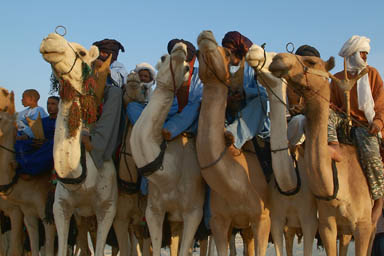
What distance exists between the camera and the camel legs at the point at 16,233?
9.86 m

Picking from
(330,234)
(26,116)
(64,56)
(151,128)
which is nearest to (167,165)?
(151,128)

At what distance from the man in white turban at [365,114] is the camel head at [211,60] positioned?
153 centimetres

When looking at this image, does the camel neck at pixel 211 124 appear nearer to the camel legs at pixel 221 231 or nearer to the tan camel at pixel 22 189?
the camel legs at pixel 221 231

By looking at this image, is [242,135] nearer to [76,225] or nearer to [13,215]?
[76,225]

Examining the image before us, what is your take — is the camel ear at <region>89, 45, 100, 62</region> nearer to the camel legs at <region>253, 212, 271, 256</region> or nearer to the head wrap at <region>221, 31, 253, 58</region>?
the head wrap at <region>221, 31, 253, 58</region>

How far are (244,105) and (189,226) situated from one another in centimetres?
187

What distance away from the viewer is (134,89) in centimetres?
902

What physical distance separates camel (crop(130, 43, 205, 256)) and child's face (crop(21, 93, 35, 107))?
4.39 m

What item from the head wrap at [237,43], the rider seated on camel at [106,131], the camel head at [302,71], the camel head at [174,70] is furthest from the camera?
the head wrap at [237,43]

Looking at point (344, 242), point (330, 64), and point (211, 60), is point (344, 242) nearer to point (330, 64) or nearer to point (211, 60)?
point (330, 64)

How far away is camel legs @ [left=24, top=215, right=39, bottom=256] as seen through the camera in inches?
379

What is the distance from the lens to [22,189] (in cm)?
974

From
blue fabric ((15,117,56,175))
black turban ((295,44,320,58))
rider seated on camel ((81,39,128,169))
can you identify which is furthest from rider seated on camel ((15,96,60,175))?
black turban ((295,44,320,58))

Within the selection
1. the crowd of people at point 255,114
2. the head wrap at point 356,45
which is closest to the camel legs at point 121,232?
the crowd of people at point 255,114
